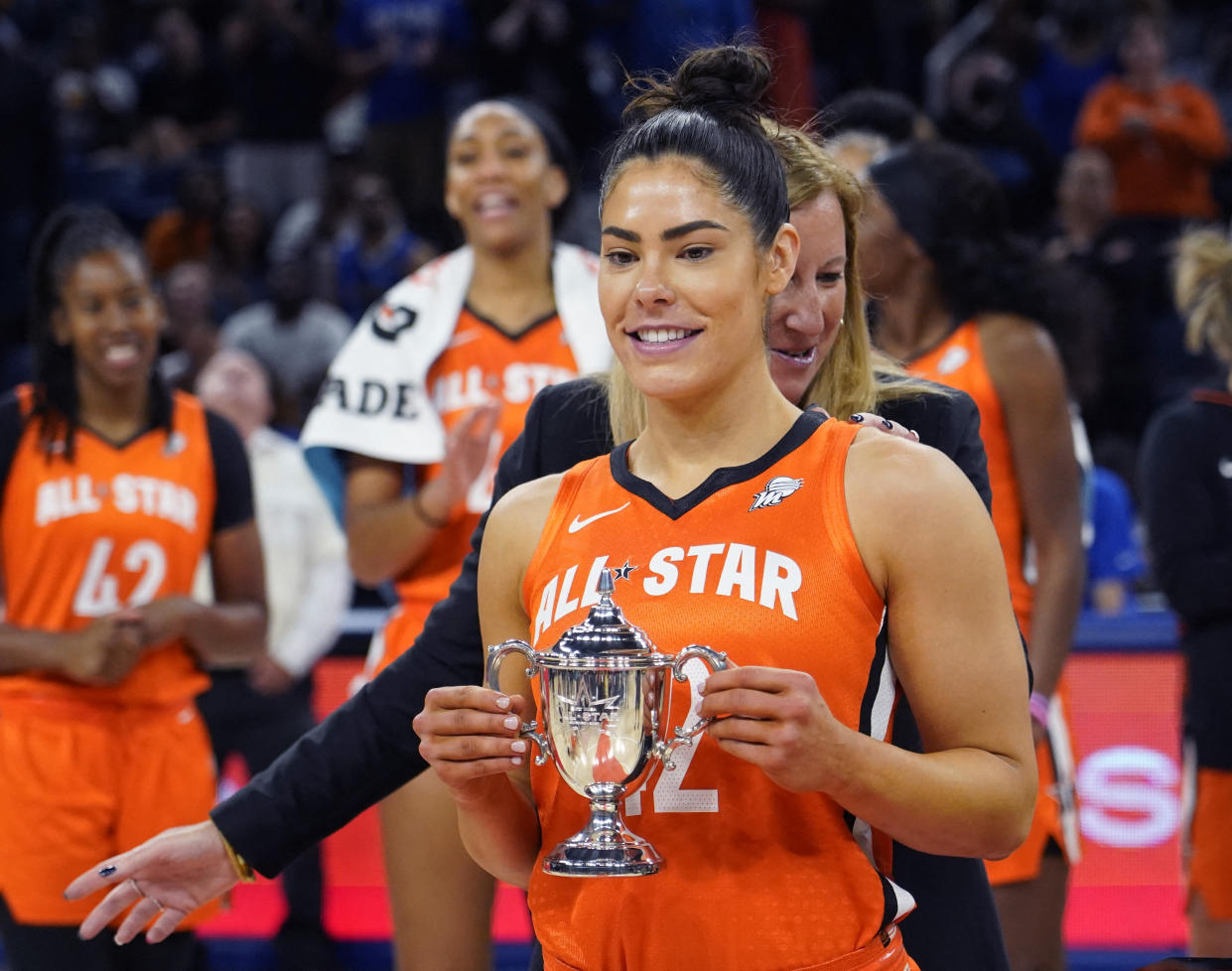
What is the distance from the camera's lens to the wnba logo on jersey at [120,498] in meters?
3.60

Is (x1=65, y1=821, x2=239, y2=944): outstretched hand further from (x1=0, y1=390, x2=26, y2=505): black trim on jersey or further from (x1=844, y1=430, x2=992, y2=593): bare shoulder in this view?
(x1=0, y1=390, x2=26, y2=505): black trim on jersey

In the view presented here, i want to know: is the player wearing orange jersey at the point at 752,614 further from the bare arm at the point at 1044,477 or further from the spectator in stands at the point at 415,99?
the spectator in stands at the point at 415,99

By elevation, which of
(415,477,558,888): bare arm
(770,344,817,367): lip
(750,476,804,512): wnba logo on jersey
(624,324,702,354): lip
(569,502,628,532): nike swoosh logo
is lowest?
(415,477,558,888): bare arm

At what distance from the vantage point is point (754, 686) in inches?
60.0

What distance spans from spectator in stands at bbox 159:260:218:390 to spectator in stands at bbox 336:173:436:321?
0.80 metres

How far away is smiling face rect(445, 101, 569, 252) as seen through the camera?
360 centimetres

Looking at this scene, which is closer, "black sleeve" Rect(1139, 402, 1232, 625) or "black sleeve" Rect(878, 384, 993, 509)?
"black sleeve" Rect(878, 384, 993, 509)

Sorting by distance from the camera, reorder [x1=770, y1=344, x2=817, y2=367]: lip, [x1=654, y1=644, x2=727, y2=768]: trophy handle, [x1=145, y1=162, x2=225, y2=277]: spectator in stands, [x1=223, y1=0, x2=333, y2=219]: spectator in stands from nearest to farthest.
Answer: [x1=654, y1=644, x2=727, y2=768]: trophy handle → [x1=770, y1=344, x2=817, y2=367]: lip → [x1=145, y1=162, x2=225, y2=277]: spectator in stands → [x1=223, y1=0, x2=333, y2=219]: spectator in stands

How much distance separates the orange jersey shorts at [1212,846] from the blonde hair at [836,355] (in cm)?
175

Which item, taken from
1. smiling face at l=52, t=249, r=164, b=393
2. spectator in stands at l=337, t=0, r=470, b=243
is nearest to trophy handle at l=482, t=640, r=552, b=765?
smiling face at l=52, t=249, r=164, b=393

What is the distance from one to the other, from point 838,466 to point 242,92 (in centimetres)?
929

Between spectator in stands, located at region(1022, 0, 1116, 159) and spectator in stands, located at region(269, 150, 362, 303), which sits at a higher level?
spectator in stands, located at region(1022, 0, 1116, 159)

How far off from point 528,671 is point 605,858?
212 millimetres

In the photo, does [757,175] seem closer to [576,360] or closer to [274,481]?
[576,360]
